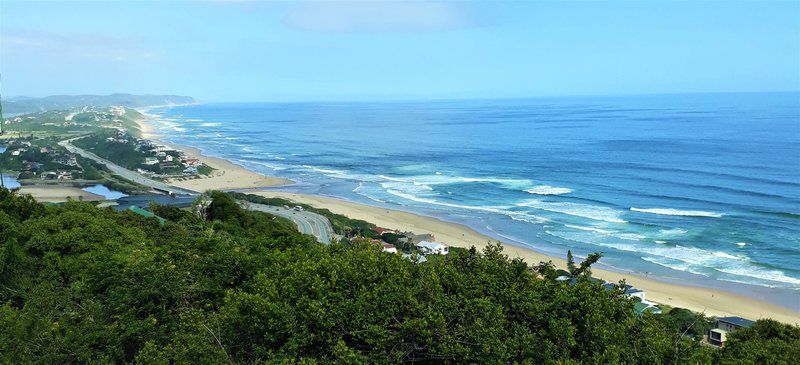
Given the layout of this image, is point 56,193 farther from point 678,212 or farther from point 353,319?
point 678,212

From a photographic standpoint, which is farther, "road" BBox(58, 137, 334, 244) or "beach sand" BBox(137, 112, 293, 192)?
"beach sand" BBox(137, 112, 293, 192)

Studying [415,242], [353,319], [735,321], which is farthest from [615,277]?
[353,319]

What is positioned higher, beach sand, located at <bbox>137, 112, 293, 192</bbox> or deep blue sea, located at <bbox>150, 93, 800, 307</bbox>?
deep blue sea, located at <bbox>150, 93, 800, 307</bbox>

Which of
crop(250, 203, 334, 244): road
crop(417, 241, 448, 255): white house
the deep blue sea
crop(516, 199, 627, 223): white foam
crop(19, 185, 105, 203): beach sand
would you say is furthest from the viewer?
crop(19, 185, 105, 203): beach sand

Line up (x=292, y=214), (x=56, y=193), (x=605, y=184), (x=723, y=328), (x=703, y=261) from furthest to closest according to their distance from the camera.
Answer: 1. (x=605, y=184)
2. (x=56, y=193)
3. (x=292, y=214)
4. (x=703, y=261)
5. (x=723, y=328)

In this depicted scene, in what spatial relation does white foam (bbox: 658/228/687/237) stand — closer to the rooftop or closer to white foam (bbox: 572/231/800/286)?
white foam (bbox: 572/231/800/286)

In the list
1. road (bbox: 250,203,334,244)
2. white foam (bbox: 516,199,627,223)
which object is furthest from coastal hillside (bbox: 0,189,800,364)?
white foam (bbox: 516,199,627,223)

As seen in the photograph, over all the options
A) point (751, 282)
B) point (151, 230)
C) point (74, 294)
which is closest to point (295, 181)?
point (151, 230)

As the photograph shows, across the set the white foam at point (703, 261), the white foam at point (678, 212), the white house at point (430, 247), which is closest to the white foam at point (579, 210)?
the white foam at point (678, 212)
